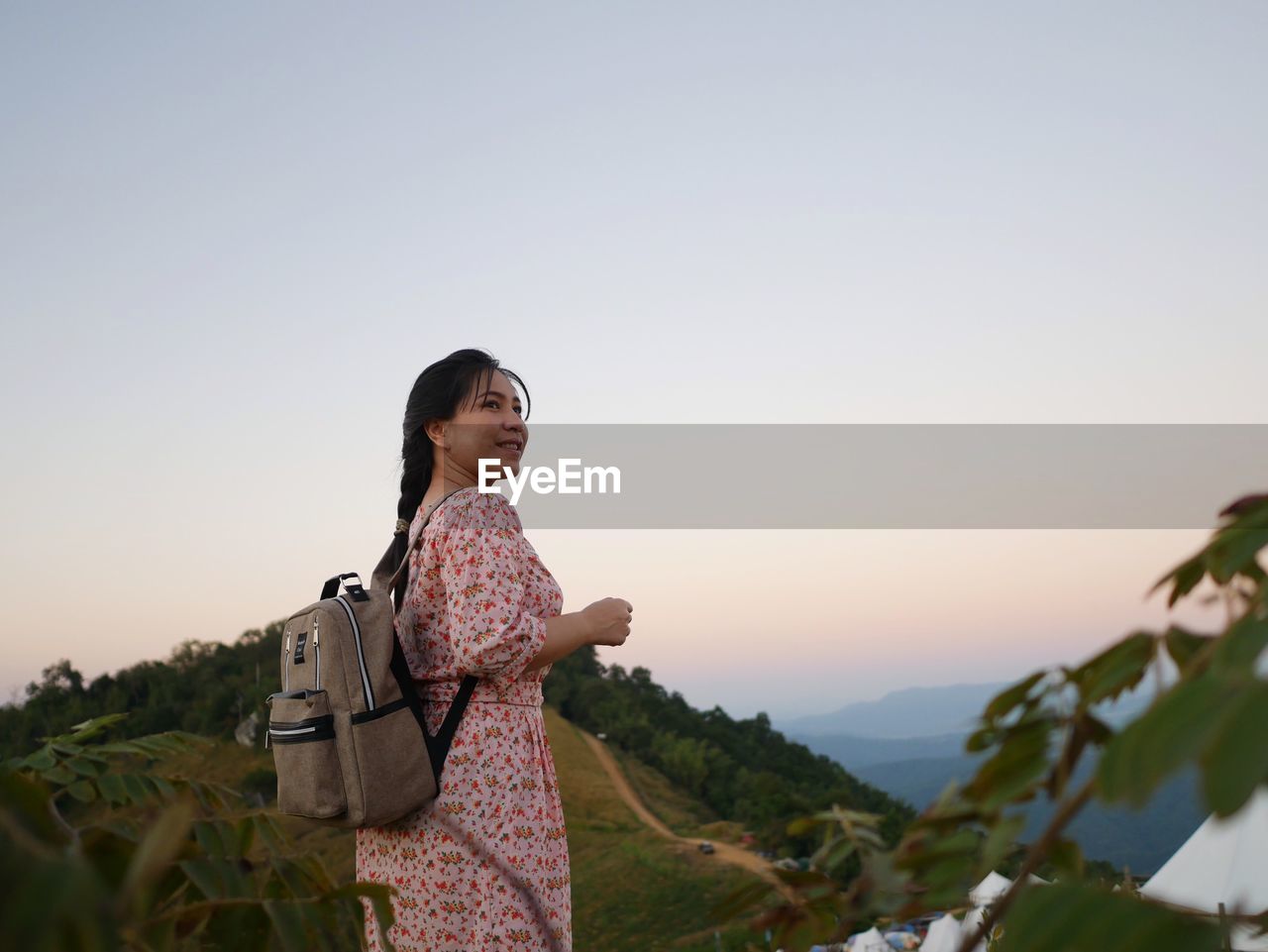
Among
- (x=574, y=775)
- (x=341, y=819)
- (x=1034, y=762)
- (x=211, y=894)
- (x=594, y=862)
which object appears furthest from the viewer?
(x=574, y=775)

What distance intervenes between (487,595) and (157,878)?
198 cm

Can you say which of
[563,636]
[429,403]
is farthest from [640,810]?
[563,636]

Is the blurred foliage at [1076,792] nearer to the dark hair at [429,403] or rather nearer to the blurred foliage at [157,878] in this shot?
the blurred foliage at [157,878]

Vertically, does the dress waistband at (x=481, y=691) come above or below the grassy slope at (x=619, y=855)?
above

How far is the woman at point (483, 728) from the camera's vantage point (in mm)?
2562

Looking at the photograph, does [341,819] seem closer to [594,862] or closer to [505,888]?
[505,888]

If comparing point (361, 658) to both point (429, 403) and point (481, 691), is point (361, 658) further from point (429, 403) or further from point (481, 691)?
point (429, 403)

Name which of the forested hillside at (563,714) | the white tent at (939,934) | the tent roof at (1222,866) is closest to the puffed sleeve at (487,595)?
the white tent at (939,934)

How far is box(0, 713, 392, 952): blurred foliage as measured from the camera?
37cm

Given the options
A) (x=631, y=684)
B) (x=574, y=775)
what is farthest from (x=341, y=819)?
(x=631, y=684)

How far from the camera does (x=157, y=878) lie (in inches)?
24.5

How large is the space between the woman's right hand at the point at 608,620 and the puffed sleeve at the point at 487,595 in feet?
0.47

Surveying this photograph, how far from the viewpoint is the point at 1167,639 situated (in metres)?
0.58

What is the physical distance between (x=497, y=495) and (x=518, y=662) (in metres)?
0.51
